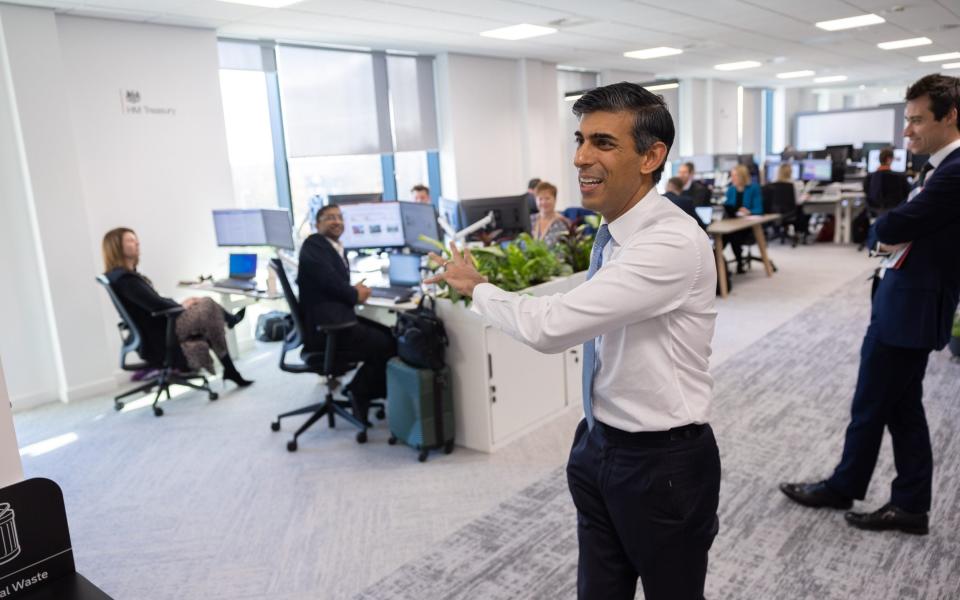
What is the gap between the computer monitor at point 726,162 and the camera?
1234 centimetres

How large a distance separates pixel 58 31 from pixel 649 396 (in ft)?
17.7

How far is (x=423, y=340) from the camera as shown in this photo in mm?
3648

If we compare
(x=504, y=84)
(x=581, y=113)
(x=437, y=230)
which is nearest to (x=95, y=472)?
(x=437, y=230)

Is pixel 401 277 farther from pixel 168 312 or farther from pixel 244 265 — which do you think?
pixel 244 265

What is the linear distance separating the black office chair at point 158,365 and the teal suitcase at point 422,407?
1.75 meters

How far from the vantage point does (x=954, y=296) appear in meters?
2.49

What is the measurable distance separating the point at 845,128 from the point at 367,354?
16.6 m

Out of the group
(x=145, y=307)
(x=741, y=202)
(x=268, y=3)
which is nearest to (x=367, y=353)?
(x=145, y=307)

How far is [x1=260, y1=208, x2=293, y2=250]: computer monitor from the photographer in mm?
5547

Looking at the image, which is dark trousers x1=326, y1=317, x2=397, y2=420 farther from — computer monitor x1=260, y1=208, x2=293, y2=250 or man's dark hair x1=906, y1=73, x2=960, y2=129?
man's dark hair x1=906, y1=73, x2=960, y2=129

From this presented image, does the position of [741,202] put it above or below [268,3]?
below

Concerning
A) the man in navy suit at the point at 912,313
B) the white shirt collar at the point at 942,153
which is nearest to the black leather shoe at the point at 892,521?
the man in navy suit at the point at 912,313

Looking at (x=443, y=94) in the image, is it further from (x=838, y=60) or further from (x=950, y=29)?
(x=838, y=60)

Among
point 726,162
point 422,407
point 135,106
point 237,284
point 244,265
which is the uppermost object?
point 135,106
